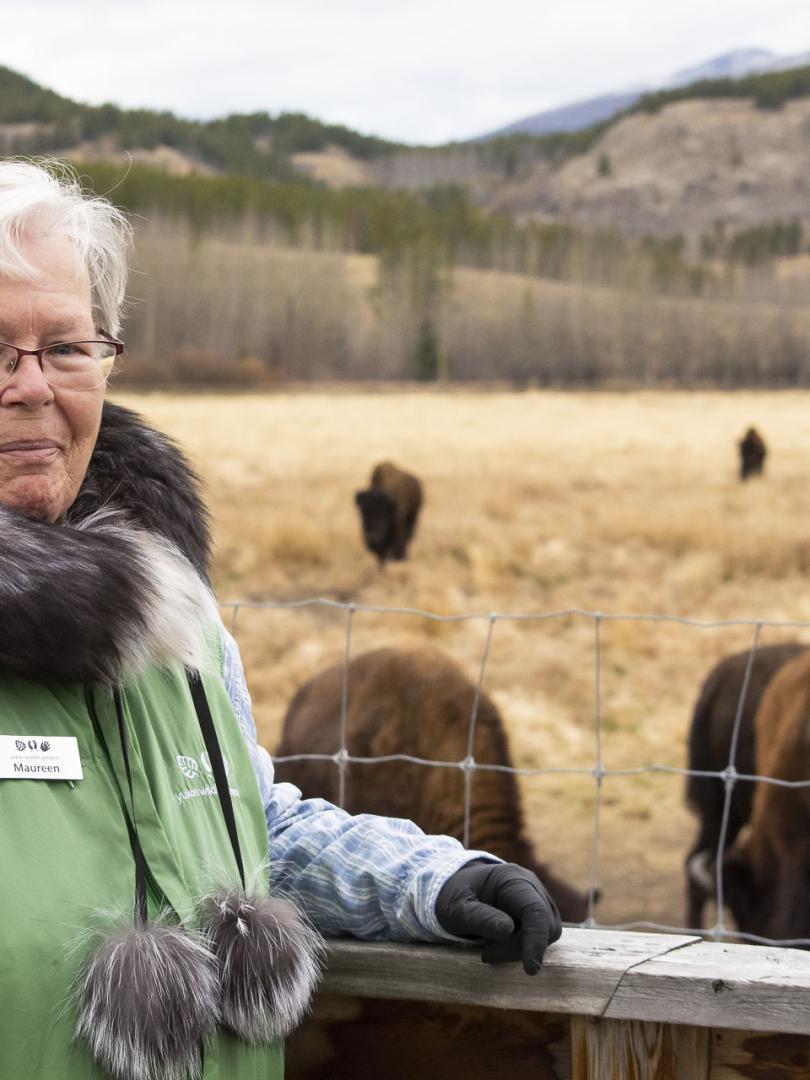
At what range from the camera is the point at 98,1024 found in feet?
3.74

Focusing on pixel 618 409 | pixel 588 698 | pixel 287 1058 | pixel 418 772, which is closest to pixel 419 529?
pixel 588 698

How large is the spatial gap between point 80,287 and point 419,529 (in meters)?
17.0

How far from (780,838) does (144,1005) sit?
402cm

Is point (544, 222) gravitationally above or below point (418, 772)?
above

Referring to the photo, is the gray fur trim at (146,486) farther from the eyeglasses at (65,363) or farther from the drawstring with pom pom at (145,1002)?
the drawstring with pom pom at (145,1002)

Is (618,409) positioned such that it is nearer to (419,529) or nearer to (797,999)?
(419,529)

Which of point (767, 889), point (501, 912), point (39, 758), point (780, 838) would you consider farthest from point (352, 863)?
point (767, 889)

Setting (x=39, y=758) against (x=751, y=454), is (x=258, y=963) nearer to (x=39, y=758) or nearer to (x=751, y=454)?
(x=39, y=758)

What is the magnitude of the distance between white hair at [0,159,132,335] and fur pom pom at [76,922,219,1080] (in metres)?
0.74

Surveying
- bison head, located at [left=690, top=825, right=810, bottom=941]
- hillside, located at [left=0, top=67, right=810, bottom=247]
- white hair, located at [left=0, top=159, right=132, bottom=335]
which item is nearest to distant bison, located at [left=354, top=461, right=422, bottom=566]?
bison head, located at [left=690, top=825, right=810, bottom=941]

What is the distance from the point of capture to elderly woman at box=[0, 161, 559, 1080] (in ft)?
3.77

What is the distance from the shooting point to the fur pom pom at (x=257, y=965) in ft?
4.13

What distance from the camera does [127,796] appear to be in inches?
48.5

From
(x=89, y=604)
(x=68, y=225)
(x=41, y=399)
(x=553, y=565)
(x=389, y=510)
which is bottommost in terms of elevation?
(x=553, y=565)
